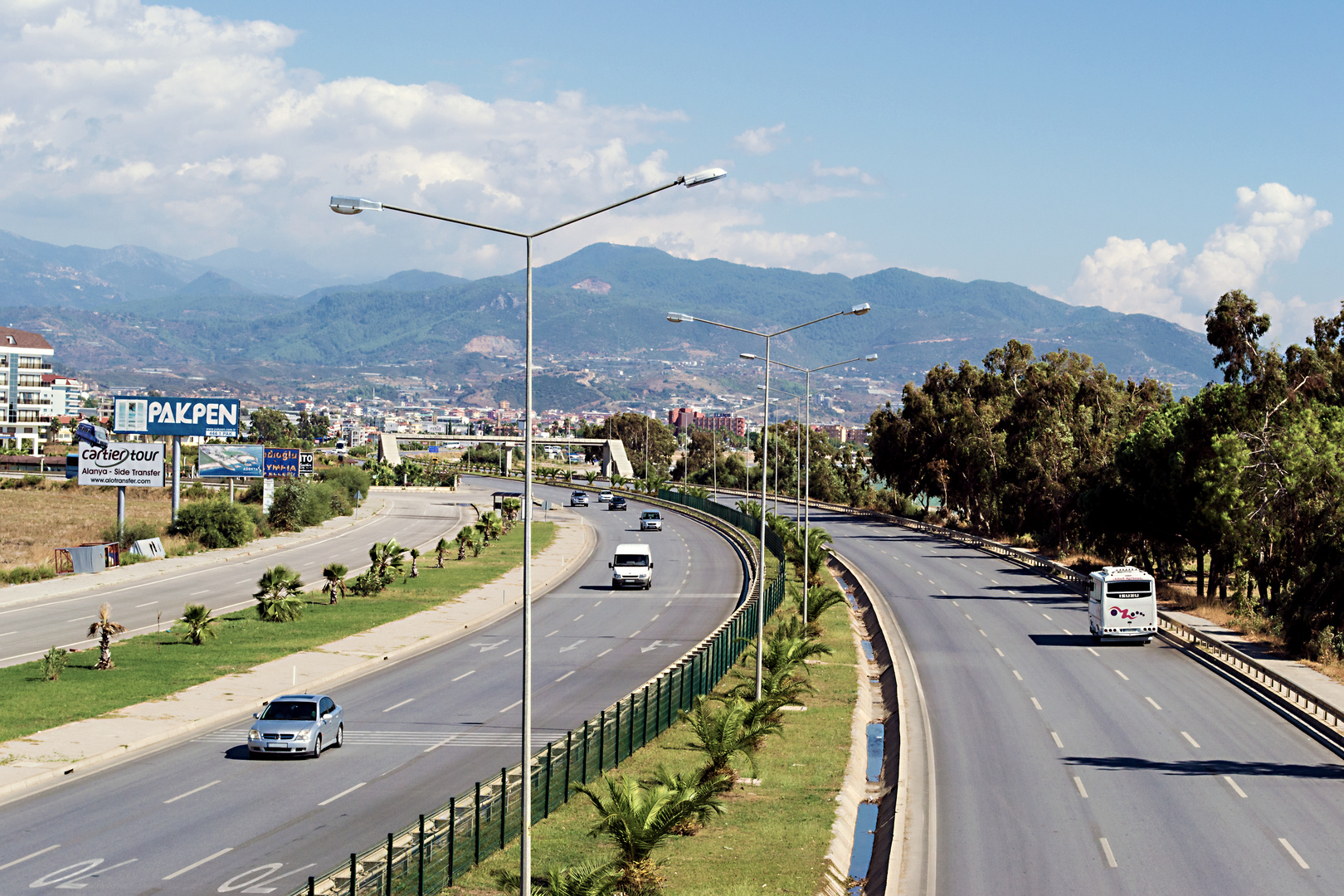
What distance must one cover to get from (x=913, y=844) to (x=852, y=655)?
21988 mm

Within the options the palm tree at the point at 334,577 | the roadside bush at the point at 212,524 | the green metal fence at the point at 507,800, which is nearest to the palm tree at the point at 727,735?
the green metal fence at the point at 507,800

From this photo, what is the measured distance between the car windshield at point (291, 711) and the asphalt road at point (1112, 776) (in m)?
14.2

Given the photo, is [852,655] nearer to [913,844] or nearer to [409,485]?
[913,844]

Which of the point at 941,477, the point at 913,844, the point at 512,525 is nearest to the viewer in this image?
the point at 913,844

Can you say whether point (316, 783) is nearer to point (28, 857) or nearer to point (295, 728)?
point (295, 728)

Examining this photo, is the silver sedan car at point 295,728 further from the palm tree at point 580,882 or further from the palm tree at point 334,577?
the palm tree at point 334,577

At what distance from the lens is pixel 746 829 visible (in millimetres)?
21844

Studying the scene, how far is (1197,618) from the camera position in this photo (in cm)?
5225

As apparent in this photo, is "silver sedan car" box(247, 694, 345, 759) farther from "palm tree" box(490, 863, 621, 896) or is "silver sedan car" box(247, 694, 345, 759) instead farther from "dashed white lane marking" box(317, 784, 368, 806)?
"palm tree" box(490, 863, 621, 896)

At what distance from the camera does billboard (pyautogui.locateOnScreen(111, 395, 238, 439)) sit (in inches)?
3211

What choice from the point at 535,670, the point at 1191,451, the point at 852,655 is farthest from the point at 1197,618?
the point at 535,670

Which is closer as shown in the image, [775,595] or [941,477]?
[775,595]

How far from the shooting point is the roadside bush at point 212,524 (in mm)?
79250

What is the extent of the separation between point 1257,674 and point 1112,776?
52.6ft
